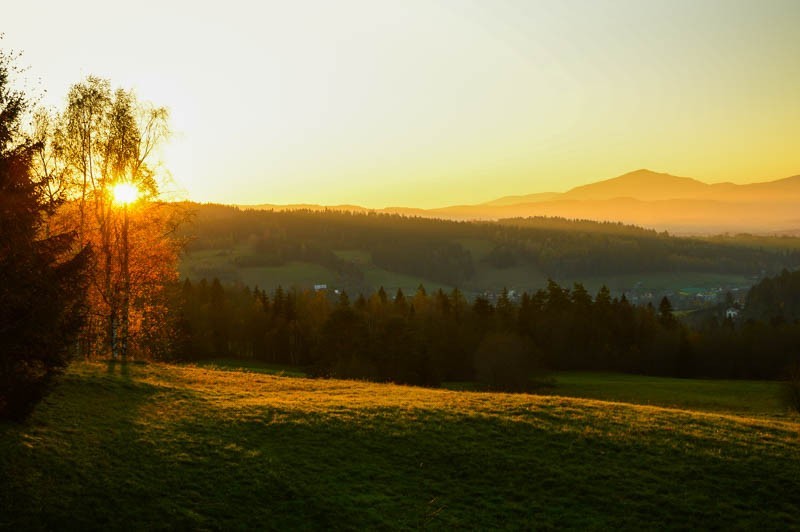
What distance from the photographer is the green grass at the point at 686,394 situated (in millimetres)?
53281

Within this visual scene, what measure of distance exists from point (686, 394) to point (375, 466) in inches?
2073

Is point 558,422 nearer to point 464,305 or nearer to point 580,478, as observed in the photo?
point 580,478

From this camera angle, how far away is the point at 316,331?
10444 centimetres

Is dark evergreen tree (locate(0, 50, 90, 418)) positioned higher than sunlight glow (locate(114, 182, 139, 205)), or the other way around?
sunlight glow (locate(114, 182, 139, 205))

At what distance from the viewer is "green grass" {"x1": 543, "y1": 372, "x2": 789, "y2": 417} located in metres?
53.3

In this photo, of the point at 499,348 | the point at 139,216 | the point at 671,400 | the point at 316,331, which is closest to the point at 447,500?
the point at 139,216

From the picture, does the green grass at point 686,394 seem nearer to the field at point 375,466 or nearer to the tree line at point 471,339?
the tree line at point 471,339

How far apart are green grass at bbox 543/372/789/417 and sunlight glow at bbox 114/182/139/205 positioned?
152 ft

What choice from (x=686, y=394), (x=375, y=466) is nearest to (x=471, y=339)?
(x=686, y=394)

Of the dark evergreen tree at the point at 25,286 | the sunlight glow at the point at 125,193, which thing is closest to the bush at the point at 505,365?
the sunlight glow at the point at 125,193

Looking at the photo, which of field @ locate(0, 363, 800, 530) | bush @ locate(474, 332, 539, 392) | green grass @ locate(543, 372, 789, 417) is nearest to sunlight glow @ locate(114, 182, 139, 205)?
field @ locate(0, 363, 800, 530)

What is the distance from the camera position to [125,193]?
130ft

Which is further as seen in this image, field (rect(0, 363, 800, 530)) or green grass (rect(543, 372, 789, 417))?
green grass (rect(543, 372, 789, 417))

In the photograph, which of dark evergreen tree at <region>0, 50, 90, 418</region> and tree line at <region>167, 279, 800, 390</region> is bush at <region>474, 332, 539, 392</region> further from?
dark evergreen tree at <region>0, 50, 90, 418</region>
